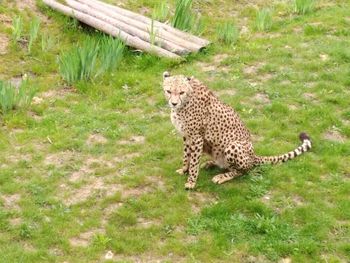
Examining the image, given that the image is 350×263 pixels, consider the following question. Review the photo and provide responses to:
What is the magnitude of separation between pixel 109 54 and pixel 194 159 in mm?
2924

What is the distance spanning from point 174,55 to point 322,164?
10.8 feet

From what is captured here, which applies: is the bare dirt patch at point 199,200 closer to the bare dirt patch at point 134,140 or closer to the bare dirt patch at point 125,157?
the bare dirt patch at point 125,157

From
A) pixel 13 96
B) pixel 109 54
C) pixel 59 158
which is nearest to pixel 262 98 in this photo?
pixel 109 54

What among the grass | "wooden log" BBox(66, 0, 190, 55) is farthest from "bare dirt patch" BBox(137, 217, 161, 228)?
"wooden log" BBox(66, 0, 190, 55)

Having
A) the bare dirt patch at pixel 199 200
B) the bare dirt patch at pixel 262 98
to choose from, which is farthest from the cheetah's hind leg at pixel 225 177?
the bare dirt patch at pixel 262 98

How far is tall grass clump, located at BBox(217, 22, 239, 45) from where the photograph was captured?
31.2 ft

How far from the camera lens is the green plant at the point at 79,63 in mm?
7961

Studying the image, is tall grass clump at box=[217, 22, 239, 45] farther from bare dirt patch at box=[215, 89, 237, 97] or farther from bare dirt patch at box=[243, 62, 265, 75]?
bare dirt patch at box=[215, 89, 237, 97]

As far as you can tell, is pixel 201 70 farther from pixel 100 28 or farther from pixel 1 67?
pixel 1 67

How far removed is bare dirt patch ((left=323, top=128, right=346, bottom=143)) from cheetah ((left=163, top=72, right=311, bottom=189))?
4.05 ft

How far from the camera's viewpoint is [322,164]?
6512mm

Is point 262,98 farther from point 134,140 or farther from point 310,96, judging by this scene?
point 134,140

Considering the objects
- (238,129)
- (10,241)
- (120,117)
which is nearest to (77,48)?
(120,117)

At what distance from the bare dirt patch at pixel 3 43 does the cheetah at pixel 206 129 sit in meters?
3.91
